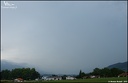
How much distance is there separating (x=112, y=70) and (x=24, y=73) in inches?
1496

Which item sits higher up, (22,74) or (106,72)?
(106,72)


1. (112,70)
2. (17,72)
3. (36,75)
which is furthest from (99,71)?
(17,72)

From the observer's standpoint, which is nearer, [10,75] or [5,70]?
[10,75]

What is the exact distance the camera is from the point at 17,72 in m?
113

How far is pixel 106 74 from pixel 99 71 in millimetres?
7577

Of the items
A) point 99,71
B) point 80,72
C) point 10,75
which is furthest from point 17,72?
point 99,71

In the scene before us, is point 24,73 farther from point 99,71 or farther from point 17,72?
point 99,71

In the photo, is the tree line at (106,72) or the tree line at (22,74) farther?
the tree line at (106,72)

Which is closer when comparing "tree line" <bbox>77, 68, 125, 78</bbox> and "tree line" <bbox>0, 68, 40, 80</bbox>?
"tree line" <bbox>0, 68, 40, 80</bbox>

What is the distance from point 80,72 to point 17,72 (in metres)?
28.3

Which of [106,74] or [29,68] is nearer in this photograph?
[106,74]

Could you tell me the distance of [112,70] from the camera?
365ft

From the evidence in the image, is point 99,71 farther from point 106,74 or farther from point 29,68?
point 29,68

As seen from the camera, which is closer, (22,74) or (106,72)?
(22,74)
